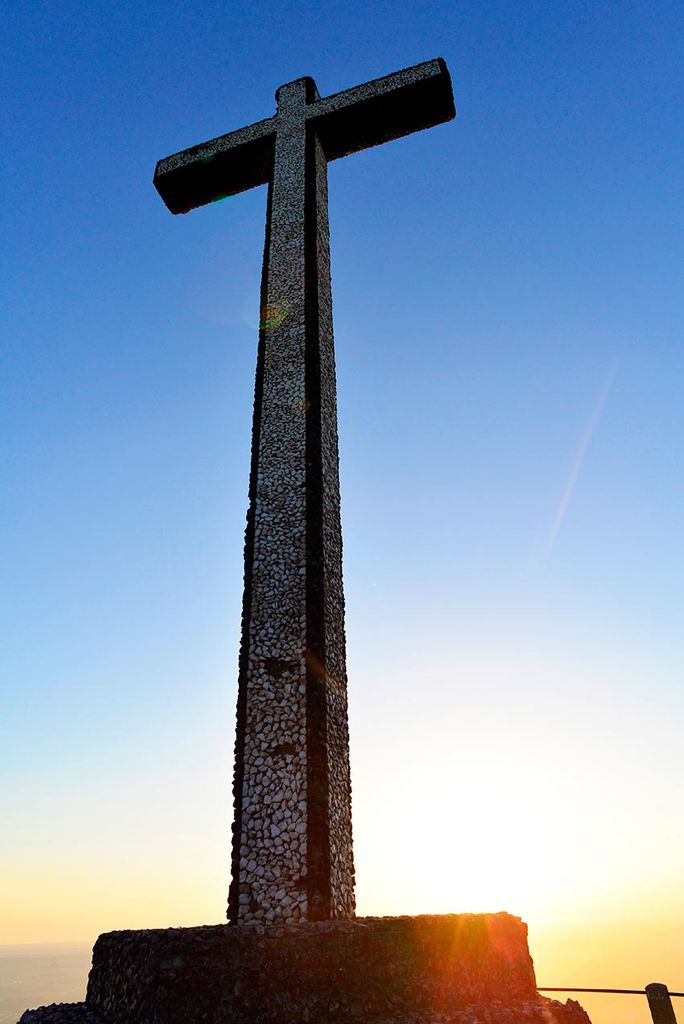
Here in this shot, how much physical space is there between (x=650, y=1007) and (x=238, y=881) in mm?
4895

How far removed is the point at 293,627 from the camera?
5848mm

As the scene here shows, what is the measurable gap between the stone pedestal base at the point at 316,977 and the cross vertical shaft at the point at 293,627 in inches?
45.9

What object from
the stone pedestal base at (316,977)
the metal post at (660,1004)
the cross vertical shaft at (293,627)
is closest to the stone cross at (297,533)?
the cross vertical shaft at (293,627)

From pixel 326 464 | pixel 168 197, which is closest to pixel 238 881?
pixel 326 464

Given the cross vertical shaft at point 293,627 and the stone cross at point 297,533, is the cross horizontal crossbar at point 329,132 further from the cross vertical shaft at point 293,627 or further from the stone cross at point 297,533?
the cross vertical shaft at point 293,627

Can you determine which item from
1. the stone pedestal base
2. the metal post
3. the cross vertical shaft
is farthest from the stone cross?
the metal post

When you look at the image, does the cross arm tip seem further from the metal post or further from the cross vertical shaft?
the metal post

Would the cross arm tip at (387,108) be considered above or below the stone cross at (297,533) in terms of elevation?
above

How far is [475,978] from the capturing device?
403 centimetres

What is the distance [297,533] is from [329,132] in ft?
20.9

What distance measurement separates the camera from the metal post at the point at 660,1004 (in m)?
6.82

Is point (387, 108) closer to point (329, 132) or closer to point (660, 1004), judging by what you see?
point (329, 132)

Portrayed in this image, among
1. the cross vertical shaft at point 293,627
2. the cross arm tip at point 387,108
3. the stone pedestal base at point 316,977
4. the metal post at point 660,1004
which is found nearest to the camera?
the stone pedestal base at point 316,977

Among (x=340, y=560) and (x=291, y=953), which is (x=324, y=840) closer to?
(x=291, y=953)
